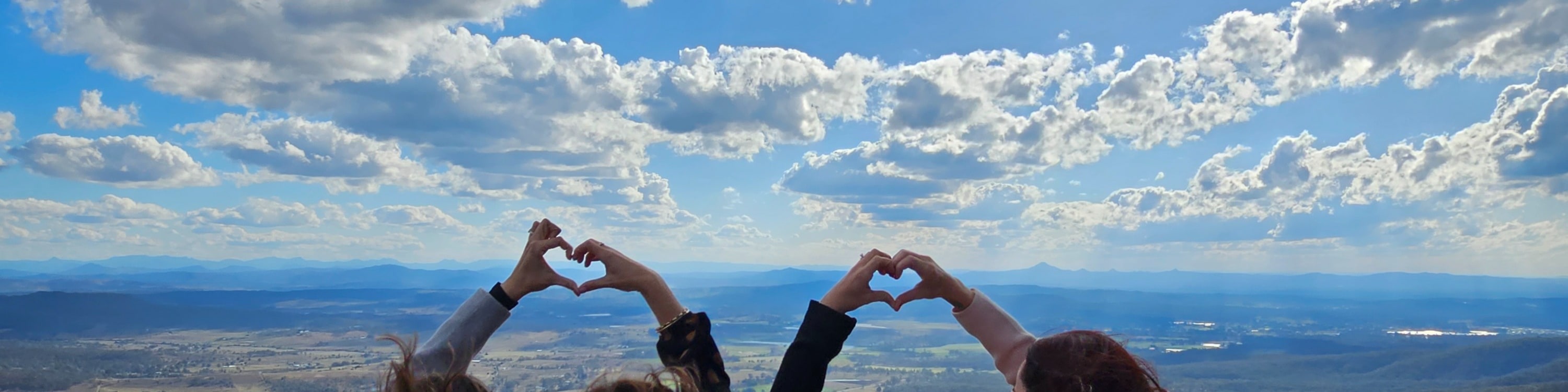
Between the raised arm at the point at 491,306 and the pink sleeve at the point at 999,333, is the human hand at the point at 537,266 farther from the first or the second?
the pink sleeve at the point at 999,333

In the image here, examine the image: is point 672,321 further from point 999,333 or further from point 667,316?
point 999,333

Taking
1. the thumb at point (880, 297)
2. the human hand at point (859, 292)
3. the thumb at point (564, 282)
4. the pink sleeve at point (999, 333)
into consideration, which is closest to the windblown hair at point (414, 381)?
the thumb at point (564, 282)

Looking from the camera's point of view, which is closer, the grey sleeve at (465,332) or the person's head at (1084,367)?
the person's head at (1084,367)

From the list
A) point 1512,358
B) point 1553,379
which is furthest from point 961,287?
point 1512,358

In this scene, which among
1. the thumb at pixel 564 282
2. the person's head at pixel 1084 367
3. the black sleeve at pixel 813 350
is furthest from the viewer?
the thumb at pixel 564 282

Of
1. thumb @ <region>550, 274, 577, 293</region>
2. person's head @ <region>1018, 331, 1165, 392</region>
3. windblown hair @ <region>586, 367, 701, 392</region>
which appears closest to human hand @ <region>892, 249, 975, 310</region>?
person's head @ <region>1018, 331, 1165, 392</region>

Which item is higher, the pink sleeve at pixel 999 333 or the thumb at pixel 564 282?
the thumb at pixel 564 282

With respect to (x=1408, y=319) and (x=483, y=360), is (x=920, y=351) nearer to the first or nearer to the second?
(x=483, y=360)

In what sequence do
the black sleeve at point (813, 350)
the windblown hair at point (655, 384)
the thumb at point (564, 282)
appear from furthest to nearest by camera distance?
the thumb at point (564, 282)
the black sleeve at point (813, 350)
the windblown hair at point (655, 384)
